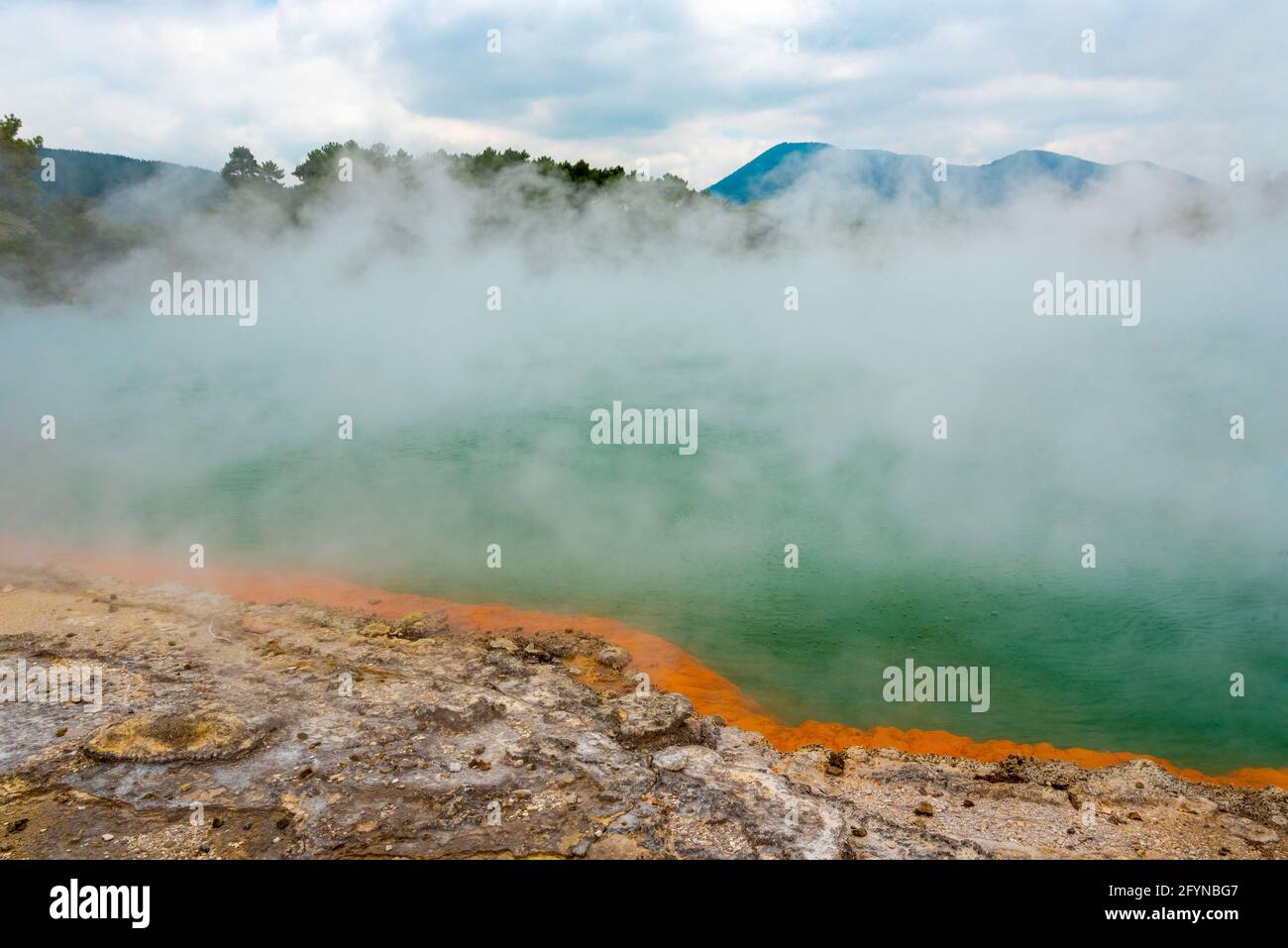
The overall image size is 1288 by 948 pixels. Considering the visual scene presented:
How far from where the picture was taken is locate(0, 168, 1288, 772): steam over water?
646cm

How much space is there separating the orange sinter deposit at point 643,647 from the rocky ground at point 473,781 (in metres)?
0.47

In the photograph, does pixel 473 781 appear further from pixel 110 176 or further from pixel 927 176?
pixel 110 176

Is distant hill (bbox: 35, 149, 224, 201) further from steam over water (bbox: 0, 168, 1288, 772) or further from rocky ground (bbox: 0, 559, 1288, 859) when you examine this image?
rocky ground (bbox: 0, 559, 1288, 859)

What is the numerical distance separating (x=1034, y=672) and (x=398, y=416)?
10.1m

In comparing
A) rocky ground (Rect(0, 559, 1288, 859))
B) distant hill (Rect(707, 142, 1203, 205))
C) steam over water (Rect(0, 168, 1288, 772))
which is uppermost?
distant hill (Rect(707, 142, 1203, 205))

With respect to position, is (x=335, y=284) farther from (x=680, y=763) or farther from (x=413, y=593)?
(x=680, y=763)

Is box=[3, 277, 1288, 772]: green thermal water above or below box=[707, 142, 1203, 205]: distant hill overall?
below

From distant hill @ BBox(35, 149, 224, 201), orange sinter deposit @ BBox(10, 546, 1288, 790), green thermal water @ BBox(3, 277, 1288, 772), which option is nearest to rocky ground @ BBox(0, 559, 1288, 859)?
orange sinter deposit @ BBox(10, 546, 1288, 790)

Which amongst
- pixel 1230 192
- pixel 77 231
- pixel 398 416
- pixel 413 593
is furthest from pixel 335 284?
pixel 1230 192

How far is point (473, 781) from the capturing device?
377cm

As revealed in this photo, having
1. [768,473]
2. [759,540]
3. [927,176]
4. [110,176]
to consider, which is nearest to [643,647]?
[759,540]

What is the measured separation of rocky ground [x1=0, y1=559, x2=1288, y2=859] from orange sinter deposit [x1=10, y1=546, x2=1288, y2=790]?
47 cm

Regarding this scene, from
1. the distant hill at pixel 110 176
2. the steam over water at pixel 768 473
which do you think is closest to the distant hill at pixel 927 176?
the steam over water at pixel 768 473

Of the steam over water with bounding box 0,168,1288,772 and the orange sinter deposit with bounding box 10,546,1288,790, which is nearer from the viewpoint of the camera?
the orange sinter deposit with bounding box 10,546,1288,790
